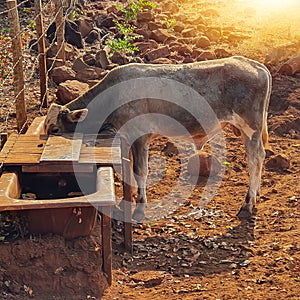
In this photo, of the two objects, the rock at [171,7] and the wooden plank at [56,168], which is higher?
the wooden plank at [56,168]

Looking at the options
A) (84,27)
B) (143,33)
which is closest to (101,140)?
(84,27)

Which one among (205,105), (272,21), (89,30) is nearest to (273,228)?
(205,105)

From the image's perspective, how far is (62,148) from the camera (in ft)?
21.5

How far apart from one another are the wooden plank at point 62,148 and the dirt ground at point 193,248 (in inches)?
32.6

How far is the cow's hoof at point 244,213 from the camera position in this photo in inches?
295

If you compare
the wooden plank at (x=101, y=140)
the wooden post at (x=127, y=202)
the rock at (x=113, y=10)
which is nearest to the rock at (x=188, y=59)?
the rock at (x=113, y=10)

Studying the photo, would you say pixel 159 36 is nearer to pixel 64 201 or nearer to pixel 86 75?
pixel 86 75

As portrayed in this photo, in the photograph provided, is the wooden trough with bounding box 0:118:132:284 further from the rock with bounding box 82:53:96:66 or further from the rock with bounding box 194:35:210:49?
the rock with bounding box 194:35:210:49

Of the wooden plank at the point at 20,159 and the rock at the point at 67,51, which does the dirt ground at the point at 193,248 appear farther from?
the rock at the point at 67,51

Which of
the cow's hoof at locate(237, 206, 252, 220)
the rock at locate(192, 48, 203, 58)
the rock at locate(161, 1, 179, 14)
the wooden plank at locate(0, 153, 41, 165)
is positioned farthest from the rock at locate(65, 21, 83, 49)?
the wooden plank at locate(0, 153, 41, 165)

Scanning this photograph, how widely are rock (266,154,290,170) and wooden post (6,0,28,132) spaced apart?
3393 millimetres

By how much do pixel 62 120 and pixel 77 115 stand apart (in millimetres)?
197

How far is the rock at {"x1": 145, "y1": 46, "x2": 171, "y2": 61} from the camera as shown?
1296 cm

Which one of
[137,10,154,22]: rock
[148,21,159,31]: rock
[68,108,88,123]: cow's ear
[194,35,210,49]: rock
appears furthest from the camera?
[137,10,154,22]: rock
